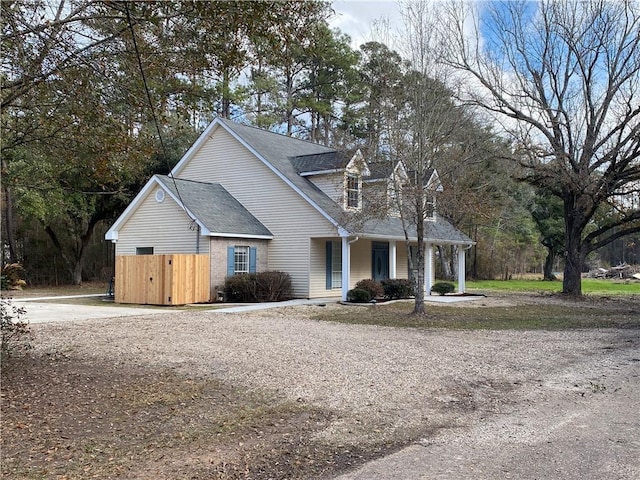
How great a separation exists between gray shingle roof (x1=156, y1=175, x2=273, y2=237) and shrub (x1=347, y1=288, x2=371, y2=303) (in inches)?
167

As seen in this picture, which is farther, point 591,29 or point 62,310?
point 591,29

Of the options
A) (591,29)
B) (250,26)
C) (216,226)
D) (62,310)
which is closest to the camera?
(250,26)

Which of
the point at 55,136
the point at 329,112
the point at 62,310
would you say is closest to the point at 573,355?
the point at 55,136

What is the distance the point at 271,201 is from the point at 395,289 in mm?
5890

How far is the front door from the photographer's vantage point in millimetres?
24614

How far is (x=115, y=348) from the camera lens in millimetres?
9570

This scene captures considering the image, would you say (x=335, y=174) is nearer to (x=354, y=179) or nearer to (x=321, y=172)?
(x=321, y=172)

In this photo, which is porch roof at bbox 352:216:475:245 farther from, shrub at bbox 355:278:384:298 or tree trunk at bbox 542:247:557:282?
tree trunk at bbox 542:247:557:282

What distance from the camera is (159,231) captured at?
20.6 metres

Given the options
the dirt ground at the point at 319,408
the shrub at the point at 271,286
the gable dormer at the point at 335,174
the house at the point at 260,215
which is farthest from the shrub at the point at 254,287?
the dirt ground at the point at 319,408

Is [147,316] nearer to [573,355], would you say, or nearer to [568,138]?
[573,355]

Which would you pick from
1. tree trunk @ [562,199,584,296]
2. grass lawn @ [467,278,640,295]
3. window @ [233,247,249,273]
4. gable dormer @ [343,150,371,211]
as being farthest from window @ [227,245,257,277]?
tree trunk @ [562,199,584,296]

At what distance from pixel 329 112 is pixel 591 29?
1729 centimetres

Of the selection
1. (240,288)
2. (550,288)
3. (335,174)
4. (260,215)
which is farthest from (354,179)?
(550,288)
